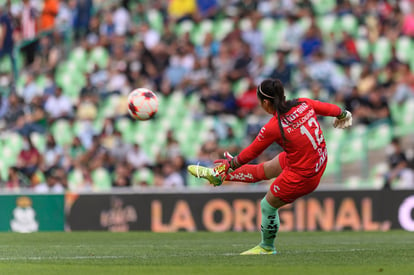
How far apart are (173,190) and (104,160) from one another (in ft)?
7.41

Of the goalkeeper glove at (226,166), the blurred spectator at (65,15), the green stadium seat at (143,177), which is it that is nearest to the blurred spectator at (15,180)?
the green stadium seat at (143,177)

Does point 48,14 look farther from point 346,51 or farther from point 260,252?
point 260,252

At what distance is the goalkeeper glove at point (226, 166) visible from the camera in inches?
413

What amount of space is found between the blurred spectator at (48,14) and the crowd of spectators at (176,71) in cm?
30

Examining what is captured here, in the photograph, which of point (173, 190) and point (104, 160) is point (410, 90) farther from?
point (104, 160)

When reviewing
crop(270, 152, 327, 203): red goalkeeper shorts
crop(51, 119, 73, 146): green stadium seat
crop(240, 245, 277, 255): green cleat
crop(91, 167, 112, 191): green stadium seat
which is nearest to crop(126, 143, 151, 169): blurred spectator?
crop(91, 167, 112, 191): green stadium seat

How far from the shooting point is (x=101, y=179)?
2081 cm

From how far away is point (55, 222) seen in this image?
65.4 feet

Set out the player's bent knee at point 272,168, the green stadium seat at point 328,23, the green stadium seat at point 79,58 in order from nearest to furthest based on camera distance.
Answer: the player's bent knee at point 272,168
the green stadium seat at point 328,23
the green stadium seat at point 79,58

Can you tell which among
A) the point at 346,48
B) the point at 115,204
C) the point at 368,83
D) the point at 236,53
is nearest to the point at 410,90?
the point at 368,83

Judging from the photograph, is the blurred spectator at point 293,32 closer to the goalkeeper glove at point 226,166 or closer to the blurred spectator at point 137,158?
the blurred spectator at point 137,158

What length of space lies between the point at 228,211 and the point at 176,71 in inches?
184

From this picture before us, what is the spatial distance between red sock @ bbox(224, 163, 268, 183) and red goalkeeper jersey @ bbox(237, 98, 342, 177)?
0.55 m

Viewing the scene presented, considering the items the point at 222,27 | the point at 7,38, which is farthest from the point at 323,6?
the point at 7,38
